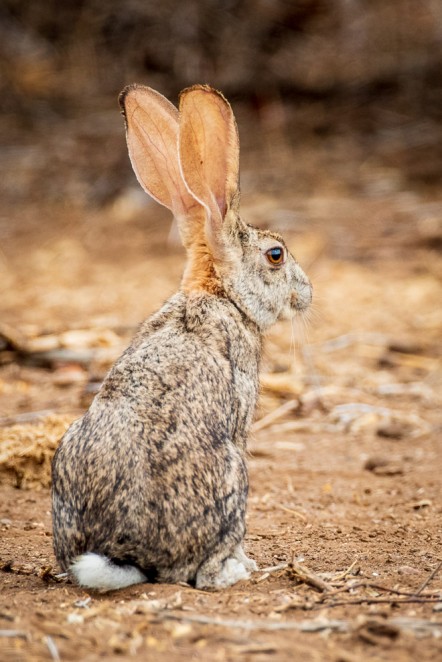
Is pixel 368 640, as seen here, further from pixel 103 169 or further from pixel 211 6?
pixel 211 6

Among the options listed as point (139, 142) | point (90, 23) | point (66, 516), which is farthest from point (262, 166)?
point (66, 516)

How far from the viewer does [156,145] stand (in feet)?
15.9

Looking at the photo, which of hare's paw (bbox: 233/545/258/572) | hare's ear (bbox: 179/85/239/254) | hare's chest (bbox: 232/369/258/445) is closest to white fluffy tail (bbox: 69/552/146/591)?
hare's paw (bbox: 233/545/258/572)

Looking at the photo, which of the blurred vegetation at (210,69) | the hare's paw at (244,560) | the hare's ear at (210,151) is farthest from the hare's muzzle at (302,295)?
the blurred vegetation at (210,69)

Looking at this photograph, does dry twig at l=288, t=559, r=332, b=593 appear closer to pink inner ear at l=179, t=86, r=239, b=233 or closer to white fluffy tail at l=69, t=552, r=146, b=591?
white fluffy tail at l=69, t=552, r=146, b=591

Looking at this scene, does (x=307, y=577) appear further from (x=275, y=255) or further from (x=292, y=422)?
(x=292, y=422)

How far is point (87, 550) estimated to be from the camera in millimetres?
3895

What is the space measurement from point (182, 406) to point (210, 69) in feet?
33.4

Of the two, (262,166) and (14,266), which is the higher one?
(262,166)

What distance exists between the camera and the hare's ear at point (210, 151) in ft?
14.3

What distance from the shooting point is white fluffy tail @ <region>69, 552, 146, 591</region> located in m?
3.77

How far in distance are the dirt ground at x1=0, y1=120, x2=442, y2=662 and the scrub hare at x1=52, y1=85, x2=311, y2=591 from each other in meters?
0.18

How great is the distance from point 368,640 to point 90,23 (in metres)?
12.5

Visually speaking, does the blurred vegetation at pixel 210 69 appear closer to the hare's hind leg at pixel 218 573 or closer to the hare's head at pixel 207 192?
the hare's head at pixel 207 192
